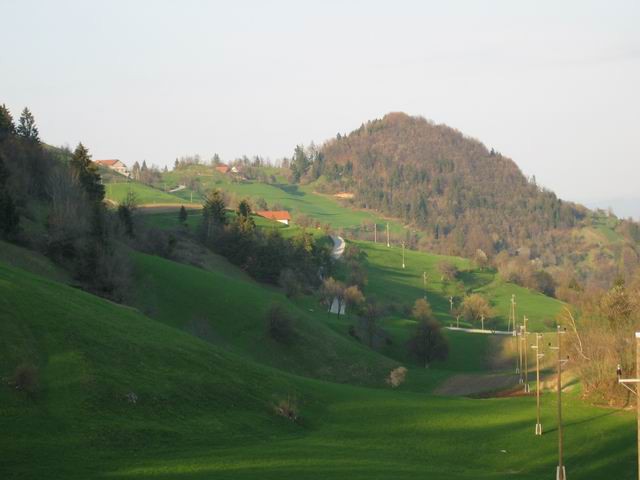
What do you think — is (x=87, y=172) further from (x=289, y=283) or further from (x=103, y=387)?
(x=103, y=387)

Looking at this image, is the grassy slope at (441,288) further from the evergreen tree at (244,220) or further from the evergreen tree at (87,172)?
the evergreen tree at (87,172)

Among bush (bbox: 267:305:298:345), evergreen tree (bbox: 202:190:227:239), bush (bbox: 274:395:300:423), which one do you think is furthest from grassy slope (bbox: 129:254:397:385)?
evergreen tree (bbox: 202:190:227:239)

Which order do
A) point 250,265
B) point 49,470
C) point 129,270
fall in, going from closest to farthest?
point 49,470 → point 129,270 → point 250,265

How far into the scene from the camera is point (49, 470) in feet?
110

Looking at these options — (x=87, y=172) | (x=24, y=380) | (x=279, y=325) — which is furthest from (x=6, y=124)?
(x=24, y=380)

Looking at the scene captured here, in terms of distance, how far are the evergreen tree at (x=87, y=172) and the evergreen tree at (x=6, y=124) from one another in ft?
26.6

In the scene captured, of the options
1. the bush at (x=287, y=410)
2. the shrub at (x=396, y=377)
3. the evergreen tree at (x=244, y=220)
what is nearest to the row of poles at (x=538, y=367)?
the shrub at (x=396, y=377)

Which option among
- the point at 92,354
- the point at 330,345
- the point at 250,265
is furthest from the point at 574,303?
the point at 92,354

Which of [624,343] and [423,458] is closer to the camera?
[423,458]

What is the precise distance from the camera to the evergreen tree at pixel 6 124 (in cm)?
11022

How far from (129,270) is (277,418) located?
34.1 m

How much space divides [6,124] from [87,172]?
12.3 m

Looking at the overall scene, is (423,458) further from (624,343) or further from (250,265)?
(250,265)

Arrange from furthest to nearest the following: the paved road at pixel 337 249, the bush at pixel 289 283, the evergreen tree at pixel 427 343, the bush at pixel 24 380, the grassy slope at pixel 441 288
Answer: the paved road at pixel 337 249, the grassy slope at pixel 441 288, the bush at pixel 289 283, the evergreen tree at pixel 427 343, the bush at pixel 24 380
